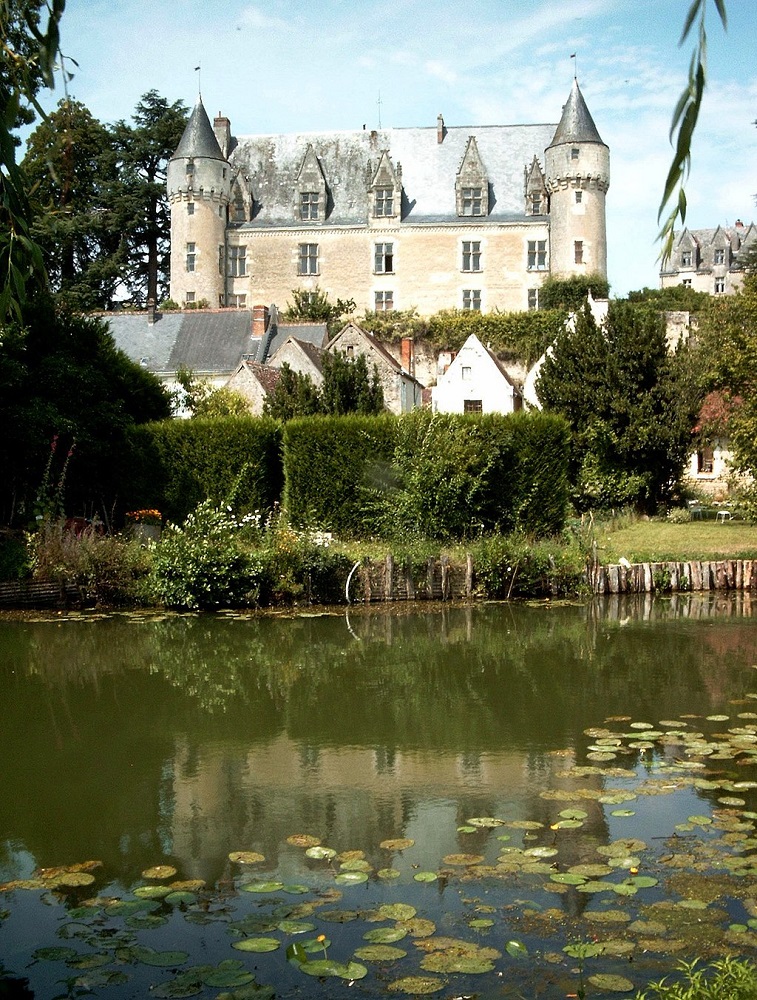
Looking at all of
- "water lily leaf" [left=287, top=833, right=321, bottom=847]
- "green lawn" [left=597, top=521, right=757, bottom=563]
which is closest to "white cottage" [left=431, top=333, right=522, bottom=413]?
"green lawn" [left=597, top=521, right=757, bottom=563]

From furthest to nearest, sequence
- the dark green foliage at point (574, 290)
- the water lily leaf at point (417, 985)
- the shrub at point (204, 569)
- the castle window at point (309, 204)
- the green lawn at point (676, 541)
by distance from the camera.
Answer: the castle window at point (309, 204) → the dark green foliage at point (574, 290) → the green lawn at point (676, 541) → the shrub at point (204, 569) → the water lily leaf at point (417, 985)

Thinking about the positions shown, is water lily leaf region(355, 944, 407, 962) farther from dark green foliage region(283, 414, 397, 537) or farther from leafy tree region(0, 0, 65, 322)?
dark green foliage region(283, 414, 397, 537)

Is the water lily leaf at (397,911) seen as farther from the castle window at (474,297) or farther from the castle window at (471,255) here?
the castle window at (471,255)

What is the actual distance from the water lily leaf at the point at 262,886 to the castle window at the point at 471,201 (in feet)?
152

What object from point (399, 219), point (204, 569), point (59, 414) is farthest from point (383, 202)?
point (204, 569)

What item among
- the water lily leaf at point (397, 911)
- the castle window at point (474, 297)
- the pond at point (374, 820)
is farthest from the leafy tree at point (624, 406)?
the water lily leaf at point (397, 911)

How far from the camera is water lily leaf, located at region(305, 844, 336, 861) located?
223 inches

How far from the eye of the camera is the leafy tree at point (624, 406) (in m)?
26.9

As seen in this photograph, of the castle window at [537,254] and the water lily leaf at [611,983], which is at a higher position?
the castle window at [537,254]

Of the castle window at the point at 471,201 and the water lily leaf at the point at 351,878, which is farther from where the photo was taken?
the castle window at the point at 471,201

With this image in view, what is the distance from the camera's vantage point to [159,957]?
4508 mm

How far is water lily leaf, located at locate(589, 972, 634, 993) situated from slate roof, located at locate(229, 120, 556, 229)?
46.9 meters

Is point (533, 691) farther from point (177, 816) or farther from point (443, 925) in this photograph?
point (443, 925)

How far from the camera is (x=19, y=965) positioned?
448 cm
